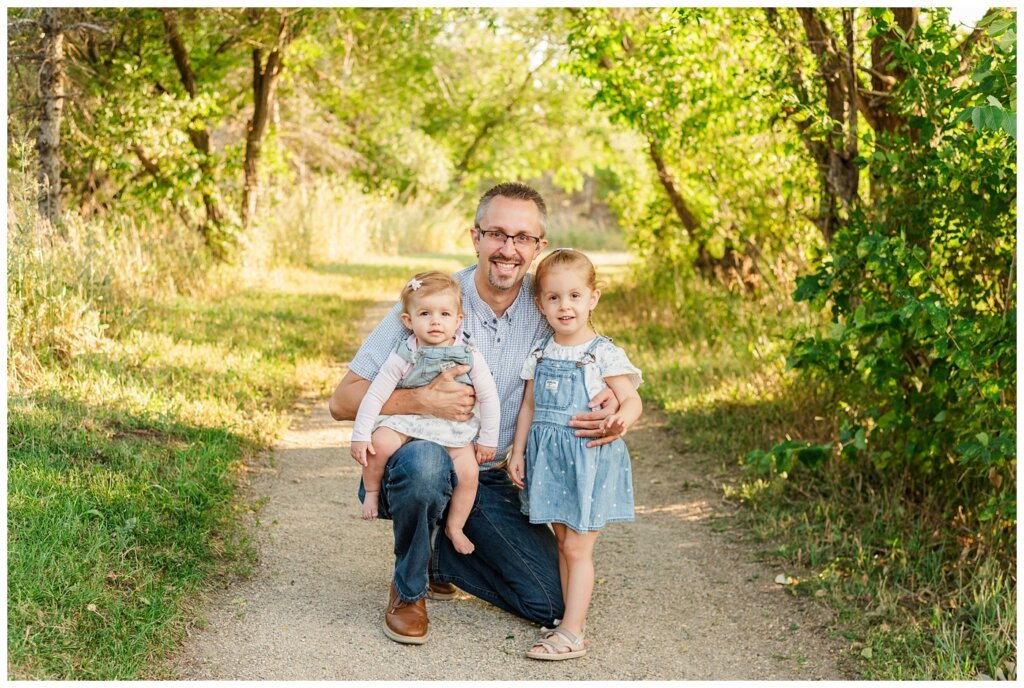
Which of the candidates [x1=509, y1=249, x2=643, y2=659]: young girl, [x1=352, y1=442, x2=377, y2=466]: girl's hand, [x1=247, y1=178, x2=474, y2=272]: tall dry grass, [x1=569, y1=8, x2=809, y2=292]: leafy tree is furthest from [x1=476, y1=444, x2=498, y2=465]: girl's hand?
[x1=247, y1=178, x2=474, y2=272]: tall dry grass

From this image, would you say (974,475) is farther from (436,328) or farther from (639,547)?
(436,328)

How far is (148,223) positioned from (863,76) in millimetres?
7913

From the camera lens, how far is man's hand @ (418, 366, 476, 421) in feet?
12.6

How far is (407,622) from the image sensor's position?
3807mm

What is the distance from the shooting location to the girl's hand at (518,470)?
3930mm

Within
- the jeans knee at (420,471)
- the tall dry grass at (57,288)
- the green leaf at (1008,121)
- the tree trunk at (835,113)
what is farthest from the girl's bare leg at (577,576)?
the tall dry grass at (57,288)

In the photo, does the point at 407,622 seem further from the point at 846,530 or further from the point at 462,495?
the point at 846,530

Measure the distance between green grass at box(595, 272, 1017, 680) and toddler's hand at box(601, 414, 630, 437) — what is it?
1149mm

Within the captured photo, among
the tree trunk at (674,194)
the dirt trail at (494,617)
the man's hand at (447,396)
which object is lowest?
the dirt trail at (494,617)

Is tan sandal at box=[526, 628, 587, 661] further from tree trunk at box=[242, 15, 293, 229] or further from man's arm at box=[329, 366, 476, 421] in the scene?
tree trunk at box=[242, 15, 293, 229]

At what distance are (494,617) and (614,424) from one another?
0.95 meters

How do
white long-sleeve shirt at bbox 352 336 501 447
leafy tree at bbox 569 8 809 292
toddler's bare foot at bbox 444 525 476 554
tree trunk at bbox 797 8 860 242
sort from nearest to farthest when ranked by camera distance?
white long-sleeve shirt at bbox 352 336 501 447, toddler's bare foot at bbox 444 525 476 554, tree trunk at bbox 797 8 860 242, leafy tree at bbox 569 8 809 292

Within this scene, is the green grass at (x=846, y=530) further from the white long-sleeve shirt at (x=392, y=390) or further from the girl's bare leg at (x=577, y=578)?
the white long-sleeve shirt at (x=392, y=390)

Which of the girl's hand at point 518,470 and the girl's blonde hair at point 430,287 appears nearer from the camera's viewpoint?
the girl's blonde hair at point 430,287
